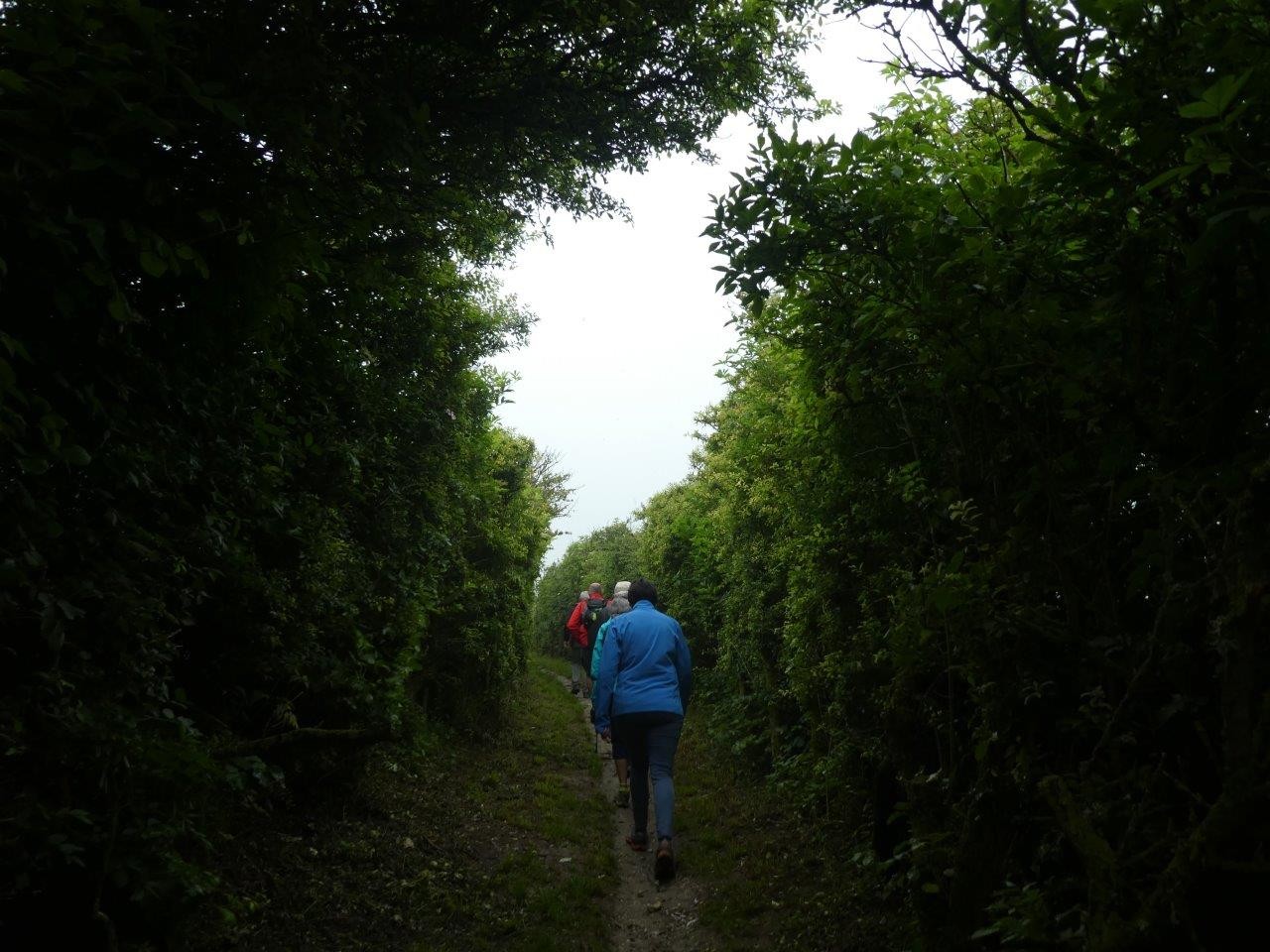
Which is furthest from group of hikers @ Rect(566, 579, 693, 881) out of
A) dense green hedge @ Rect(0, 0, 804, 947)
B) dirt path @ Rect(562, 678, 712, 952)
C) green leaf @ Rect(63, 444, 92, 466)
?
green leaf @ Rect(63, 444, 92, 466)

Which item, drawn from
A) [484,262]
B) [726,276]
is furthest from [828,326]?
[484,262]

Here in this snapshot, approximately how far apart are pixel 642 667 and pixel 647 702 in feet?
1.00

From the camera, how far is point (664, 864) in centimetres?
596

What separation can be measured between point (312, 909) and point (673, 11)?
5841 millimetres

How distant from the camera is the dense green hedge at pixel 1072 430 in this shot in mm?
1842

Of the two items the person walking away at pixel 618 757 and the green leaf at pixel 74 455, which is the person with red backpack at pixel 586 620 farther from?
the green leaf at pixel 74 455

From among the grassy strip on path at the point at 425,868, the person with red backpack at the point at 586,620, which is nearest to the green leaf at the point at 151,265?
the grassy strip on path at the point at 425,868

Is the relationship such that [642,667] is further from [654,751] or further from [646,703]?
[654,751]

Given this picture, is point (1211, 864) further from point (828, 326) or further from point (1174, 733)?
point (828, 326)

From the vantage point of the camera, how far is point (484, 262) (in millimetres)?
7910

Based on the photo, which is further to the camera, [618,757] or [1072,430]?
[618,757]

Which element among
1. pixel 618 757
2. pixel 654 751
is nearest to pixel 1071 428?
pixel 654 751

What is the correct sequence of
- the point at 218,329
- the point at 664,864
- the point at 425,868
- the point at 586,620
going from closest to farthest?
the point at 218,329 → the point at 425,868 → the point at 664,864 → the point at 586,620

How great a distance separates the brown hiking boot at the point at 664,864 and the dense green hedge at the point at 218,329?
2.41m
